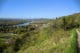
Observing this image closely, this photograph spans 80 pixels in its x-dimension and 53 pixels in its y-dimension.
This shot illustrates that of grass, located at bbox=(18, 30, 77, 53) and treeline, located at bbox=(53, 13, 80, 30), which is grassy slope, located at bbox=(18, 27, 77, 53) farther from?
treeline, located at bbox=(53, 13, 80, 30)

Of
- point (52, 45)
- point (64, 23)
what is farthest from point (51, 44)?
point (64, 23)

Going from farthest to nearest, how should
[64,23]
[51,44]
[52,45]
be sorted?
[64,23] → [51,44] → [52,45]

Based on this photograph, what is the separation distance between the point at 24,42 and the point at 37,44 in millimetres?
576

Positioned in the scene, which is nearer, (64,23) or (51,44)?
(51,44)

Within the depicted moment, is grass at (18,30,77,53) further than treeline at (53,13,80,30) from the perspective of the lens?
No

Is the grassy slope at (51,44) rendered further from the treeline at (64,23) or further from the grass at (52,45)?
the treeline at (64,23)

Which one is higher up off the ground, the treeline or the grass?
the treeline

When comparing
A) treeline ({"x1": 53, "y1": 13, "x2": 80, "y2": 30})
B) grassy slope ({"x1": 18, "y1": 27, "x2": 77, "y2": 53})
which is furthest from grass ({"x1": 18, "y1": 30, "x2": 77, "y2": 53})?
treeline ({"x1": 53, "y1": 13, "x2": 80, "y2": 30})

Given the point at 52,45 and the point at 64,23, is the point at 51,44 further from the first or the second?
the point at 64,23

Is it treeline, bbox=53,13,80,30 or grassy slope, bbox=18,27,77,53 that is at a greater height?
treeline, bbox=53,13,80,30

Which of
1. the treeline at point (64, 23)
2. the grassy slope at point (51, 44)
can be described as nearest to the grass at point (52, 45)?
the grassy slope at point (51, 44)

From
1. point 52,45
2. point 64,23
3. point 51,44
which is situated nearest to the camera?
point 52,45

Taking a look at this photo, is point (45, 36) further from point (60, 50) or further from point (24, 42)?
point (60, 50)

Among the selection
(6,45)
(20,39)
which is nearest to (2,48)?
(6,45)
